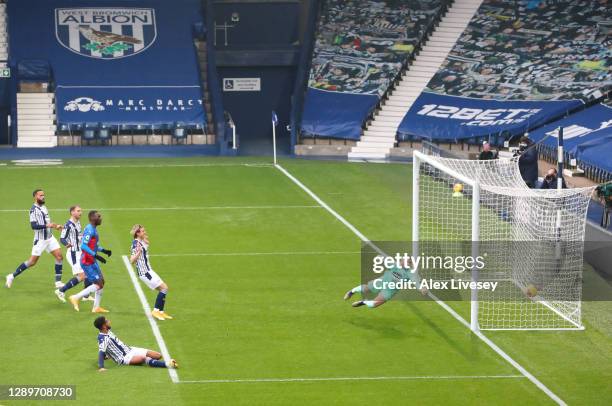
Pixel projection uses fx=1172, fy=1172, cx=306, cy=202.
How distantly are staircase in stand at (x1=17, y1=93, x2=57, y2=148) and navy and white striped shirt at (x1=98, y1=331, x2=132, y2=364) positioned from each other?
2833 centimetres

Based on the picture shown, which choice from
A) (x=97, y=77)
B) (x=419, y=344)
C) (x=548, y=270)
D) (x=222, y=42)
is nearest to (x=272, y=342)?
(x=419, y=344)

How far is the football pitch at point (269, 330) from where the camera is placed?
18875mm

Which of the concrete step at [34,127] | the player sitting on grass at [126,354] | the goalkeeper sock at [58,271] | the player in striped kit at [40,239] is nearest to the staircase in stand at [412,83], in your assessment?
the concrete step at [34,127]

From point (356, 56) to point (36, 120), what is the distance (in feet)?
45.7

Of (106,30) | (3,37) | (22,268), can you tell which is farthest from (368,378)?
(3,37)

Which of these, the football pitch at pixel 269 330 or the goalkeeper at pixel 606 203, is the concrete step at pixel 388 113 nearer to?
the football pitch at pixel 269 330

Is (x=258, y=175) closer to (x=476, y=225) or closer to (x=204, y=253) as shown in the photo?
A: (x=204, y=253)

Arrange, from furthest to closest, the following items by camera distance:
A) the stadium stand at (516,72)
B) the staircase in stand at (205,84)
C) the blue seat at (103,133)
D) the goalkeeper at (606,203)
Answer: the staircase in stand at (205,84) < the blue seat at (103,133) < the stadium stand at (516,72) < the goalkeeper at (606,203)

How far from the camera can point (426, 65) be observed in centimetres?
5047

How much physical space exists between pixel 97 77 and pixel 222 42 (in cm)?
700

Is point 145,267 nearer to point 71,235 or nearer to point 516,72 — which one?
point 71,235

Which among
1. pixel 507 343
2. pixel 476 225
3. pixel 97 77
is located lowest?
pixel 507 343

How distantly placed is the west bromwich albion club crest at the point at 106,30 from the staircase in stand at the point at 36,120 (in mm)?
3007

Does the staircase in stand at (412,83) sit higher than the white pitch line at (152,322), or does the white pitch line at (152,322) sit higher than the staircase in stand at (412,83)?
the staircase in stand at (412,83)
